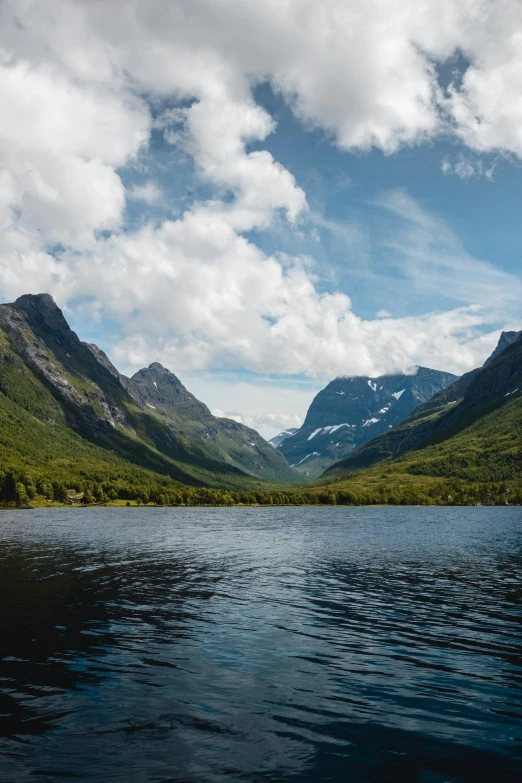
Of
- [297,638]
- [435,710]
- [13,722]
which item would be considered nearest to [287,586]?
[297,638]

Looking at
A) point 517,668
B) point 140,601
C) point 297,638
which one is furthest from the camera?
point 140,601

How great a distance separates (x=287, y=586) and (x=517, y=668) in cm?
2946

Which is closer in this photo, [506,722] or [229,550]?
[506,722]

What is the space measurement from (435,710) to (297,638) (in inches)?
527

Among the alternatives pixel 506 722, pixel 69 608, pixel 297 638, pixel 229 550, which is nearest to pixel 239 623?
pixel 297 638

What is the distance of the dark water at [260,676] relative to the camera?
19812 mm

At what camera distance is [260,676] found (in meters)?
29.0

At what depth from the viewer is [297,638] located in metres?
36.4

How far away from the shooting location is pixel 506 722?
23281mm

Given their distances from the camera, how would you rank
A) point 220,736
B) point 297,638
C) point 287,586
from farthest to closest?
point 287,586 → point 297,638 → point 220,736

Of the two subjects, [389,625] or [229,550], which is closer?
[389,625]

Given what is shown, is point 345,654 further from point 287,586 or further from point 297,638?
point 287,586

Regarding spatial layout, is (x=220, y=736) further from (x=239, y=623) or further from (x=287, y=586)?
(x=287, y=586)

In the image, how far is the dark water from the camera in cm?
1981
